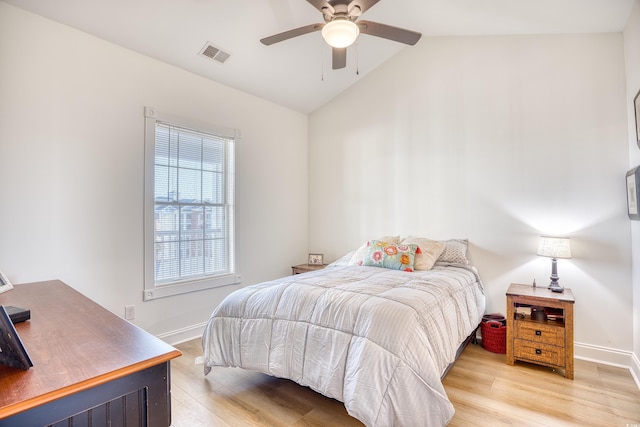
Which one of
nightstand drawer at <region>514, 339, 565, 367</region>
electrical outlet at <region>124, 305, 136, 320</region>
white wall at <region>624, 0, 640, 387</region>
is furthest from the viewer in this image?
electrical outlet at <region>124, 305, 136, 320</region>

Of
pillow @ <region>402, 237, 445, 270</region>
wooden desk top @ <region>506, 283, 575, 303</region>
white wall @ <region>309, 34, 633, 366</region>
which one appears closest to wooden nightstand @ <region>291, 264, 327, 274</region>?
white wall @ <region>309, 34, 633, 366</region>

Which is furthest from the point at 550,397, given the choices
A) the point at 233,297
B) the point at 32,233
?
the point at 32,233

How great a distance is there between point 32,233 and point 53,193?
0.32 m

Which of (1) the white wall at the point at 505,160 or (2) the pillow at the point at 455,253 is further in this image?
(2) the pillow at the point at 455,253

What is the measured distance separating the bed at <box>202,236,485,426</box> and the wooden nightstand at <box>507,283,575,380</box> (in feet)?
1.16

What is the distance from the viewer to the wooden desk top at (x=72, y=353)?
31.3 inches

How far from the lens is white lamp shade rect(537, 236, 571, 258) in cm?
271

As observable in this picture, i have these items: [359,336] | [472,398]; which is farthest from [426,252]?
[359,336]

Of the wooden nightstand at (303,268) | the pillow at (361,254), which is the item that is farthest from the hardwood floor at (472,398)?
the wooden nightstand at (303,268)

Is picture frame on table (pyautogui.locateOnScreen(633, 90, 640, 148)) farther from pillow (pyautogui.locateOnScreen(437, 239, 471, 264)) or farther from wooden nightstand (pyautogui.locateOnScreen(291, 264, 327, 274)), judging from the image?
wooden nightstand (pyautogui.locateOnScreen(291, 264, 327, 274))

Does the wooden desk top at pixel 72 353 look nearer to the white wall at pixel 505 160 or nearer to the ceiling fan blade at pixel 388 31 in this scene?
the ceiling fan blade at pixel 388 31

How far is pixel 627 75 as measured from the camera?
2.69 meters

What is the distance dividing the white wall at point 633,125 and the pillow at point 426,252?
1443mm

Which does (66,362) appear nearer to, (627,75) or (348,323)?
(348,323)
